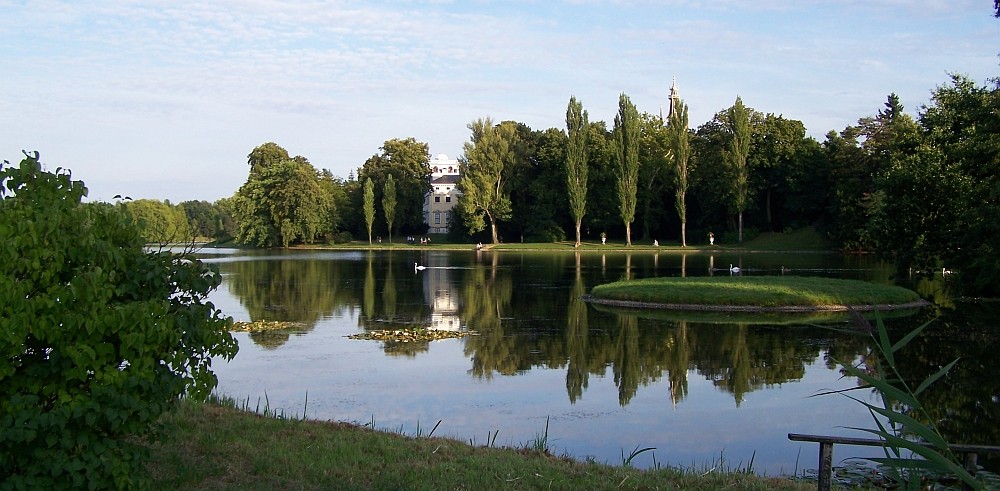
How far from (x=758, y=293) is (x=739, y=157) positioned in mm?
49962

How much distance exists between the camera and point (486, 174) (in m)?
87.4

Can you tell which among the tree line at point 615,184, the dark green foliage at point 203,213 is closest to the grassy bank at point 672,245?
the tree line at point 615,184

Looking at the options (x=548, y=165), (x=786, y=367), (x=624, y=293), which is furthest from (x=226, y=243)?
(x=786, y=367)

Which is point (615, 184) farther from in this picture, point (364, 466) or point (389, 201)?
point (364, 466)

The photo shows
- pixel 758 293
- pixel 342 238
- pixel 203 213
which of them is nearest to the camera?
pixel 758 293

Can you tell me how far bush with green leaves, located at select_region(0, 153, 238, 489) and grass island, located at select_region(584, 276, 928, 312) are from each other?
2346 cm

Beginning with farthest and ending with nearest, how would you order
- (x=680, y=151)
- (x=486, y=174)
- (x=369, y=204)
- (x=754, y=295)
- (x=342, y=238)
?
(x=342, y=238) < (x=369, y=204) < (x=486, y=174) < (x=680, y=151) < (x=754, y=295)

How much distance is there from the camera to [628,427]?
1241cm

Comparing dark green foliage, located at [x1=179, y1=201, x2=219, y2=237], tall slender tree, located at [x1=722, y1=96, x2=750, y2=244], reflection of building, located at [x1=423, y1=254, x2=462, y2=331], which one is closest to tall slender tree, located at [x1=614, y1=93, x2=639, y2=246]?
tall slender tree, located at [x1=722, y1=96, x2=750, y2=244]

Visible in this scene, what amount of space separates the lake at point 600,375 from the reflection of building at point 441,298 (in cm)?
17

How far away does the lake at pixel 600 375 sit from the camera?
12.0 m

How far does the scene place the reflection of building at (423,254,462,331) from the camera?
24.9m

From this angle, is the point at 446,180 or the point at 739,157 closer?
the point at 739,157

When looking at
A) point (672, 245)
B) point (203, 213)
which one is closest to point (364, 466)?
point (672, 245)
